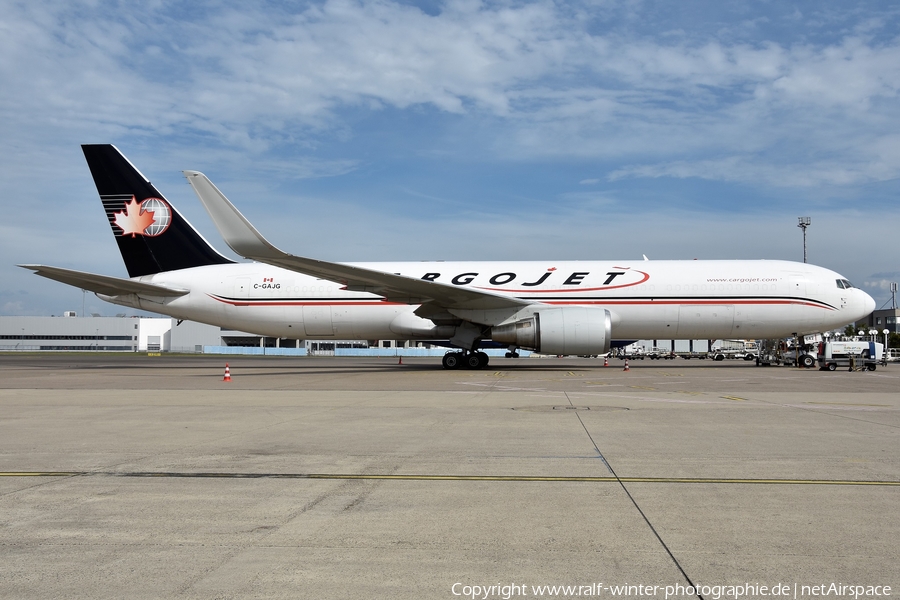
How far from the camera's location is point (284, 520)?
14.6 feet

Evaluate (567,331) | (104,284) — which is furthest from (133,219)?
(567,331)

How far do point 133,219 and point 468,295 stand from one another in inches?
551

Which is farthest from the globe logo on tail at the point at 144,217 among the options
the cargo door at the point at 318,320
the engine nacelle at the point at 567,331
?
the engine nacelle at the point at 567,331

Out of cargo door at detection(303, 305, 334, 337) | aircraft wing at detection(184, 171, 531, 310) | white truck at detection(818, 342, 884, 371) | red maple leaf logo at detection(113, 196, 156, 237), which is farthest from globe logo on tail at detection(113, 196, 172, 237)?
white truck at detection(818, 342, 884, 371)

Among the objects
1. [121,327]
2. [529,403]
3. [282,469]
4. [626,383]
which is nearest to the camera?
[282,469]

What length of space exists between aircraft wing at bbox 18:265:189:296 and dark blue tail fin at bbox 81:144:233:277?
4.93 feet

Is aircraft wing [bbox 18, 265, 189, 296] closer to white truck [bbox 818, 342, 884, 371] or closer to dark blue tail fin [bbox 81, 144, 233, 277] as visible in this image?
dark blue tail fin [bbox 81, 144, 233, 277]

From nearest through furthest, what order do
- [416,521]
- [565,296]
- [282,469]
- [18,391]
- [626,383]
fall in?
[416,521], [282,469], [18,391], [626,383], [565,296]

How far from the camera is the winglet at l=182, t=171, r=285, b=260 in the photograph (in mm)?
20141

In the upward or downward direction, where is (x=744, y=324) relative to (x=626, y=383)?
upward

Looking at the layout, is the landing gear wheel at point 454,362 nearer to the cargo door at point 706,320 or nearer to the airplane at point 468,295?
the airplane at point 468,295

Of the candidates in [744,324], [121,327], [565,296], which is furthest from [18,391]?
[121,327]

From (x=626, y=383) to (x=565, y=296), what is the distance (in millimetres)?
7408

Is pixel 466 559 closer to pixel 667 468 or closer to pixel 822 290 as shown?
pixel 667 468
